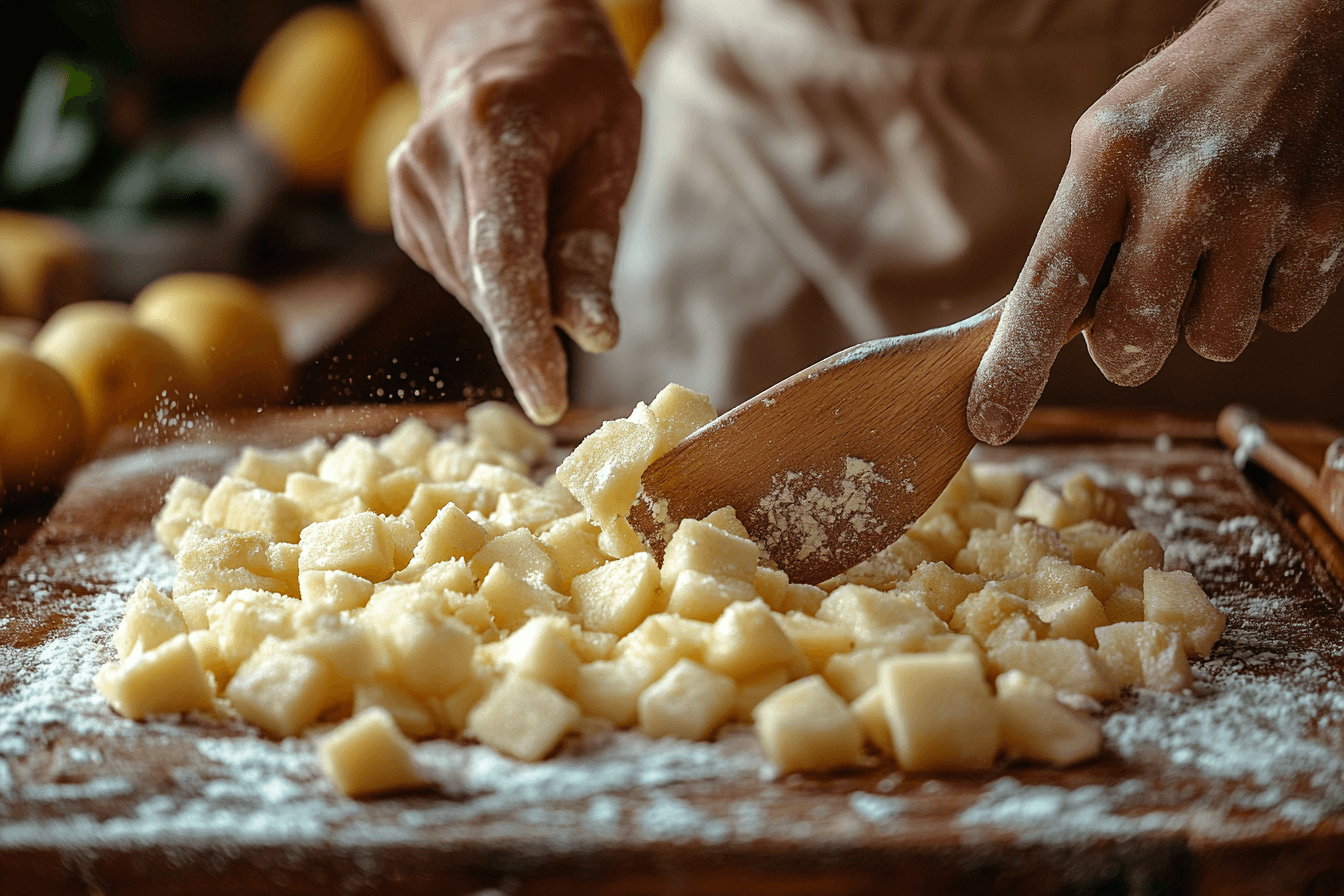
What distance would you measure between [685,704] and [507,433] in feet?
3.38

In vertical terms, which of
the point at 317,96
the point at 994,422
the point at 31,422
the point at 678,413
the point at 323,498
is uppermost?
the point at 317,96

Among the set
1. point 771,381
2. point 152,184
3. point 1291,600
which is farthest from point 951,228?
point 152,184

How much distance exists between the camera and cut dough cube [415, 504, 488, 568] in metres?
1.46

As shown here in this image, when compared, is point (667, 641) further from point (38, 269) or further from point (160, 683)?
point (38, 269)

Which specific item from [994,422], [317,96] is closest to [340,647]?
[994,422]

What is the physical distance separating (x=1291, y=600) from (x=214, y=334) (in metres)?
2.07

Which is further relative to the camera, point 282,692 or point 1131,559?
point 1131,559

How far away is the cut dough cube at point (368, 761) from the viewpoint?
1070mm

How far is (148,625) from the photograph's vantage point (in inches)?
52.6

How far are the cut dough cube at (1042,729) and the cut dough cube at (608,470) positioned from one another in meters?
0.53

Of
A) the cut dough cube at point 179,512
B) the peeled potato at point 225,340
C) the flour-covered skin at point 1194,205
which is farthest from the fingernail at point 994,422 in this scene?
the peeled potato at point 225,340

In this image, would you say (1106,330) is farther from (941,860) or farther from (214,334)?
(214,334)

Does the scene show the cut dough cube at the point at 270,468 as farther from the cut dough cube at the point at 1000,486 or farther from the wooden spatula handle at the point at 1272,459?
the wooden spatula handle at the point at 1272,459

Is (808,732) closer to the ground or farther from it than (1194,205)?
closer to the ground
